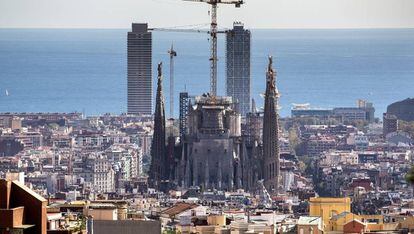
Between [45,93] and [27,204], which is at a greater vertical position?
[45,93]

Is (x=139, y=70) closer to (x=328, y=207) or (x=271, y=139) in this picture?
(x=271, y=139)

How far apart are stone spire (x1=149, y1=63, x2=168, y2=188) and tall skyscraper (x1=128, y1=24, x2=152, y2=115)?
4612 centimetres

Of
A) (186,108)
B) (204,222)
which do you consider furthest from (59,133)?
(204,222)

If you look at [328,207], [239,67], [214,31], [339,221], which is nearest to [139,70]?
[239,67]

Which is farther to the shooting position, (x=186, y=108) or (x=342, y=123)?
(x=342, y=123)

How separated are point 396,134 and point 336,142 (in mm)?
3246

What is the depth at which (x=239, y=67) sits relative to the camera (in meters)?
138

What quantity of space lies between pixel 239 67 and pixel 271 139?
5163cm

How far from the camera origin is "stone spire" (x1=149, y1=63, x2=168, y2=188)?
281 feet

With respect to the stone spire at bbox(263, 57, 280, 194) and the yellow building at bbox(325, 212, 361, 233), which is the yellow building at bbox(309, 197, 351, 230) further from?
the stone spire at bbox(263, 57, 280, 194)

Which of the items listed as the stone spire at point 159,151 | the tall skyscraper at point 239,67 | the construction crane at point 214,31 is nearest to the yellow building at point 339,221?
the stone spire at point 159,151

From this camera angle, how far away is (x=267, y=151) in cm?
8594

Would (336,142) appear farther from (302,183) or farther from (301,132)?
(302,183)

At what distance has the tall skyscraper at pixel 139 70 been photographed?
138 m
